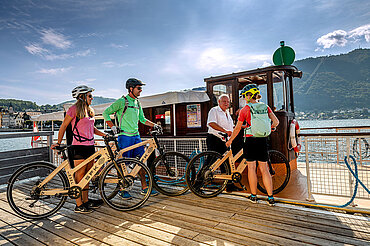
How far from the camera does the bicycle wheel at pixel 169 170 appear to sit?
360cm

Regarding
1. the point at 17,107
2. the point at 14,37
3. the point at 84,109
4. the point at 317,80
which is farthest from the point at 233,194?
the point at 17,107

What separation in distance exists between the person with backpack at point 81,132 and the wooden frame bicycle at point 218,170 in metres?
1.54

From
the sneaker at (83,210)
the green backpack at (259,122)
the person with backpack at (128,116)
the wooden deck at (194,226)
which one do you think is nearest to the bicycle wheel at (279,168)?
Answer: the wooden deck at (194,226)

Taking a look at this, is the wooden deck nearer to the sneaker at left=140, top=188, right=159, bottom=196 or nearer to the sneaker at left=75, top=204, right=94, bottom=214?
the sneaker at left=75, top=204, right=94, bottom=214

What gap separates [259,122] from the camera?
303cm

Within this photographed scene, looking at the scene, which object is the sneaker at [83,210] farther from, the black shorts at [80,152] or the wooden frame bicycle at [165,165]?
the wooden frame bicycle at [165,165]

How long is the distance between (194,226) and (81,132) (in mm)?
1949

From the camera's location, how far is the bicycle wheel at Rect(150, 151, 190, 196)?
360 centimetres

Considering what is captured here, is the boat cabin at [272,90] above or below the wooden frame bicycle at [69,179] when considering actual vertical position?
above

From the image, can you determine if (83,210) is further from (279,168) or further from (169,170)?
(279,168)

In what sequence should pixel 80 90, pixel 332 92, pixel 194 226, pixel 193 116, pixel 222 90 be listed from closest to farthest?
pixel 194 226 → pixel 80 90 → pixel 222 90 → pixel 193 116 → pixel 332 92

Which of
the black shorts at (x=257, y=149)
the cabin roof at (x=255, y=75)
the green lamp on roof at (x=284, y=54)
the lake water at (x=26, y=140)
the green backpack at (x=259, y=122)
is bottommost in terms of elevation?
the lake water at (x=26, y=140)

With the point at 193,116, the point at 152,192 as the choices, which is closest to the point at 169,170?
the point at 152,192

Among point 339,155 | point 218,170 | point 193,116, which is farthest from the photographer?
point 193,116
